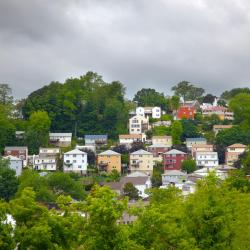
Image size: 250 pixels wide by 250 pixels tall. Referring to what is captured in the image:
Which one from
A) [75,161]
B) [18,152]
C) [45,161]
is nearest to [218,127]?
[75,161]

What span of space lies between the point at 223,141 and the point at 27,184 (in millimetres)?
28355

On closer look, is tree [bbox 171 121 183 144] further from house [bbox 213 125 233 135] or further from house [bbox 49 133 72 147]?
house [bbox 49 133 72 147]

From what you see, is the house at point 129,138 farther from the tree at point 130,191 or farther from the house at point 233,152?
the tree at point 130,191

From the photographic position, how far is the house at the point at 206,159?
70.8m

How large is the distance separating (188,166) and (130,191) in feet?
38.0

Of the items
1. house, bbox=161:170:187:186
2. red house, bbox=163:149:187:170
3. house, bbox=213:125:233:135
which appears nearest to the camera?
house, bbox=161:170:187:186

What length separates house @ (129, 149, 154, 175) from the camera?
69500 millimetres

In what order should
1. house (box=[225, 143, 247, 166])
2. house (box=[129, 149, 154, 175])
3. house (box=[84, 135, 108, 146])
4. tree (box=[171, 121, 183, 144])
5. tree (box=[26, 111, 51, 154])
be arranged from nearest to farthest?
house (box=[129, 149, 154, 175]) → house (box=[225, 143, 247, 166]) → tree (box=[26, 111, 51, 154]) → tree (box=[171, 121, 183, 144]) → house (box=[84, 135, 108, 146])

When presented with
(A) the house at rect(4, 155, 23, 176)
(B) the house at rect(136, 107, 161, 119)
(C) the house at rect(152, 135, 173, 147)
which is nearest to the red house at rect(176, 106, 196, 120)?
(B) the house at rect(136, 107, 161, 119)

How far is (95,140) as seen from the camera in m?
77.1

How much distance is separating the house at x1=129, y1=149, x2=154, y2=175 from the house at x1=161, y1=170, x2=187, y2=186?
5.04 meters

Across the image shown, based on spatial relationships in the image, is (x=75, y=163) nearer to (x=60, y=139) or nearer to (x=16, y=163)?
(x=16, y=163)

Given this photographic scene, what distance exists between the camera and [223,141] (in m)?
74.2

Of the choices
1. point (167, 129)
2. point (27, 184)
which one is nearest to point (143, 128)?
point (167, 129)
